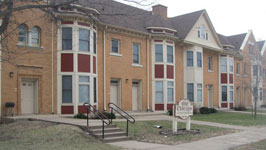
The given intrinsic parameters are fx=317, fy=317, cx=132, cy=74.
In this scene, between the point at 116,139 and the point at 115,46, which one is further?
the point at 115,46

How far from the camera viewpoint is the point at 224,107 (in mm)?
35281

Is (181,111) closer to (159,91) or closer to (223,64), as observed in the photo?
(159,91)

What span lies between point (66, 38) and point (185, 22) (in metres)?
14.6

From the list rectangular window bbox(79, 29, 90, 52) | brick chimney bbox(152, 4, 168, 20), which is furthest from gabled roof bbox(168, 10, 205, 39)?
rectangular window bbox(79, 29, 90, 52)

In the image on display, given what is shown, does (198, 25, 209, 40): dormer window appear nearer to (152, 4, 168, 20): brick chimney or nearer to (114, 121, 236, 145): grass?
(152, 4, 168, 20): brick chimney

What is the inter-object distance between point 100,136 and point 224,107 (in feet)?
82.9

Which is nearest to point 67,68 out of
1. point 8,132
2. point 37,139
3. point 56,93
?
point 56,93

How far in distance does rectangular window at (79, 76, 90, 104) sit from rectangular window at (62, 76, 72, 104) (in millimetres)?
636

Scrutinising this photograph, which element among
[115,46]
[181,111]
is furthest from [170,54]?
[181,111]

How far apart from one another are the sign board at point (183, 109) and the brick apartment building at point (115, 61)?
498 cm

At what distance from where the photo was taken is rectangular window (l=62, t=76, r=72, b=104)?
19.9 meters

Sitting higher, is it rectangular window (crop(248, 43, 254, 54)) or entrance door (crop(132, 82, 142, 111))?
rectangular window (crop(248, 43, 254, 54))

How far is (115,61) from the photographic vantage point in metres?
23.7

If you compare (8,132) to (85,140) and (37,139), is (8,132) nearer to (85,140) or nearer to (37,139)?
(37,139)
